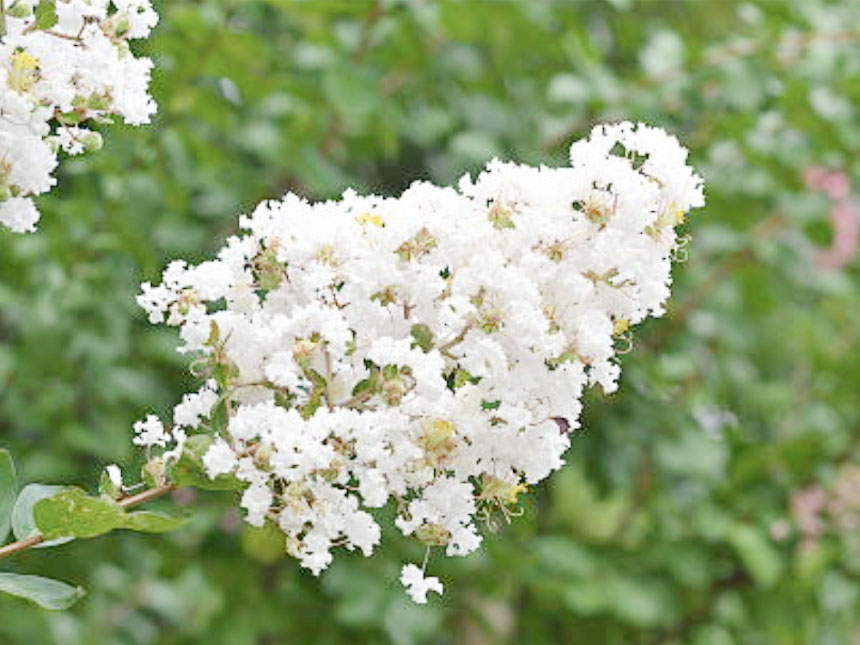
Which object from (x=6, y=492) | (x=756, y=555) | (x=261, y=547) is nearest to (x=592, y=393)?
(x=756, y=555)

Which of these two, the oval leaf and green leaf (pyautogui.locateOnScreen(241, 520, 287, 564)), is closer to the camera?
the oval leaf

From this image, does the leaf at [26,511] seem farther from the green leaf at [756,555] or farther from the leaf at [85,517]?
the green leaf at [756,555]

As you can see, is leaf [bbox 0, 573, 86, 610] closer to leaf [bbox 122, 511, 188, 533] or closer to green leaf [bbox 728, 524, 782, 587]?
leaf [bbox 122, 511, 188, 533]

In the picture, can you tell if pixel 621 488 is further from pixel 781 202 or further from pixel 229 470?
pixel 229 470

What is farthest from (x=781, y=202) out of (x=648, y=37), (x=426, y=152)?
(x=426, y=152)

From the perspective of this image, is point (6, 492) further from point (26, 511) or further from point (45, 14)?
point (45, 14)

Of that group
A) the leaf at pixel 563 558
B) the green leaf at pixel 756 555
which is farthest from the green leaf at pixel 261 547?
the green leaf at pixel 756 555

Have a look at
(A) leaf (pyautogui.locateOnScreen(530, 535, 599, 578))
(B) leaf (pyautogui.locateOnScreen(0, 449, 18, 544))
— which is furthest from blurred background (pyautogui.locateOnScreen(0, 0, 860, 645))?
(B) leaf (pyautogui.locateOnScreen(0, 449, 18, 544))
